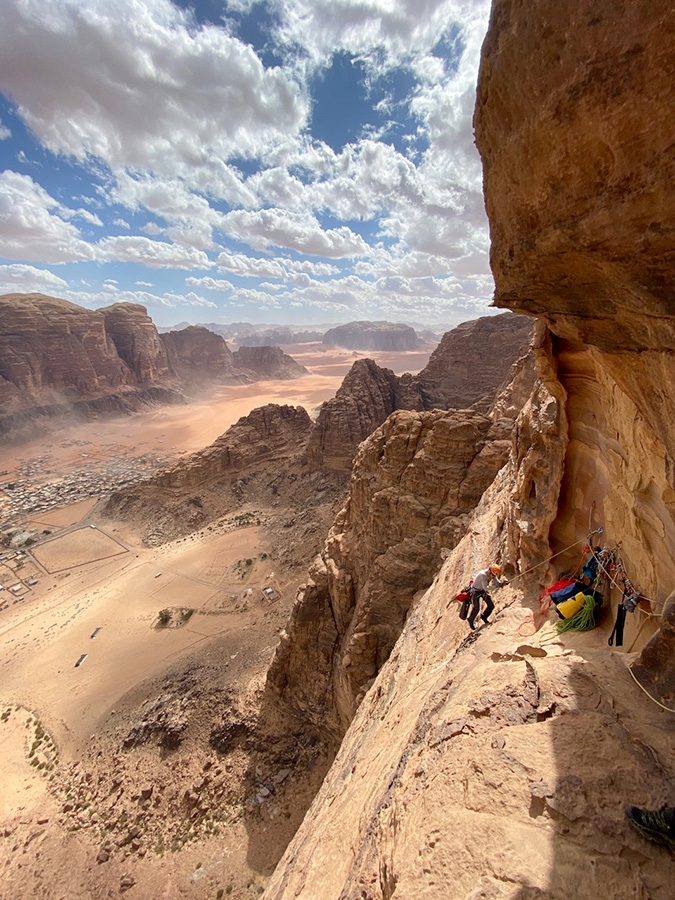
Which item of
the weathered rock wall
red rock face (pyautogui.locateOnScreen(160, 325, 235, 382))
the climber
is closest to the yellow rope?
the weathered rock wall

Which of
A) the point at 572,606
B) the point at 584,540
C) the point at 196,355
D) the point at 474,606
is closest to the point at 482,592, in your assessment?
the point at 474,606

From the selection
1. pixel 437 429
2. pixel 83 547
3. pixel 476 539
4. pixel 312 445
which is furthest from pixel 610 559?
pixel 83 547

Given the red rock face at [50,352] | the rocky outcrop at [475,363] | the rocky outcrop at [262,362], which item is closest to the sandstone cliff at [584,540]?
the rocky outcrop at [475,363]

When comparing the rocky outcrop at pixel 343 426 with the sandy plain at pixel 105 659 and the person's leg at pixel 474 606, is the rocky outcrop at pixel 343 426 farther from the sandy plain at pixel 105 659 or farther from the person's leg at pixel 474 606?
the person's leg at pixel 474 606

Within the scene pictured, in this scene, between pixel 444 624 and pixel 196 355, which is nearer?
pixel 444 624

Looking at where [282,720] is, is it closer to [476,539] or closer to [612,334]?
[476,539]

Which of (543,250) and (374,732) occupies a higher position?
(543,250)

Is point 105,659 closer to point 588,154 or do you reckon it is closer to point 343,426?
point 343,426
